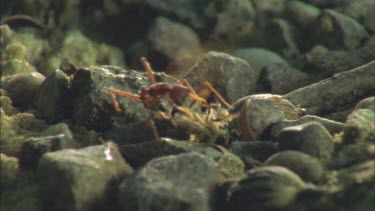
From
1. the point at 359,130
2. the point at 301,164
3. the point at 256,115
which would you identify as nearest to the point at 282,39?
the point at 256,115

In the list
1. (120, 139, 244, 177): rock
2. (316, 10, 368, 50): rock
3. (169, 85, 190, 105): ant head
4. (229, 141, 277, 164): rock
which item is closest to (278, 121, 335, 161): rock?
(229, 141, 277, 164): rock

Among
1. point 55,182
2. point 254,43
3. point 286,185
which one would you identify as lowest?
point 254,43

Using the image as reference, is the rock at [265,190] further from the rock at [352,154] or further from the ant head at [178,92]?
the ant head at [178,92]

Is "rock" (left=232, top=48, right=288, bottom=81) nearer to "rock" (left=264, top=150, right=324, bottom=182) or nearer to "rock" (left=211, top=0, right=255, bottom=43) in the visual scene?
"rock" (left=211, top=0, right=255, bottom=43)

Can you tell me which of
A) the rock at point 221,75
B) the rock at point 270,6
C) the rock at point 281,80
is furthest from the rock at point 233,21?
the rock at point 221,75

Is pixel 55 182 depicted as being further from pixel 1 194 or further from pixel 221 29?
pixel 221 29

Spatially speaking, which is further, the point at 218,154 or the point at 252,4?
the point at 252,4

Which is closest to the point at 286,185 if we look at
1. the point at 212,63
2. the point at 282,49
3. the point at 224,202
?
the point at 224,202
